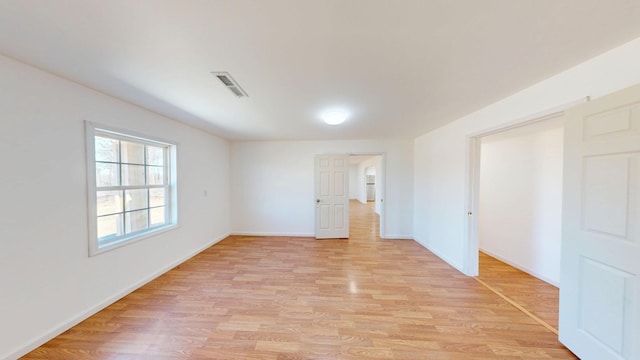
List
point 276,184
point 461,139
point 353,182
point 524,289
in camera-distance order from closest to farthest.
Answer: point 524,289
point 461,139
point 276,184
point 353,182

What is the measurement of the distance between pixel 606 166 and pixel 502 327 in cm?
161

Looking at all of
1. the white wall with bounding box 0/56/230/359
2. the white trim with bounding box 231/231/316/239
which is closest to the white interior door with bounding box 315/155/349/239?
the white trim with bounding box 231/231/316/239

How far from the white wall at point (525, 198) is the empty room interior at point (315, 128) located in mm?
30

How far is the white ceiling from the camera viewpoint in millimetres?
1174

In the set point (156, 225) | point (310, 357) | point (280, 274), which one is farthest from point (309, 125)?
point (310, 357)

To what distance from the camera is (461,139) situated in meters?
3.35

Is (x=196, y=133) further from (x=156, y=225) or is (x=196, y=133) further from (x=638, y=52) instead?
(x=638, y=52)

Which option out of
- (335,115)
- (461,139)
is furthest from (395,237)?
(335,115)

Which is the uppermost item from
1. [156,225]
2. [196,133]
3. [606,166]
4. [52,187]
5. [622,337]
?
[196,133]

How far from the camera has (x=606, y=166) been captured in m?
1.53

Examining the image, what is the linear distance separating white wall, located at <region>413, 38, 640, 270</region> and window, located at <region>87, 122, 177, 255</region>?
4.40m

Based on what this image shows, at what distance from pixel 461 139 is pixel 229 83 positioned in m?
3.25

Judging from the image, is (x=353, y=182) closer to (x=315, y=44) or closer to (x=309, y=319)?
(x=309, y=319)

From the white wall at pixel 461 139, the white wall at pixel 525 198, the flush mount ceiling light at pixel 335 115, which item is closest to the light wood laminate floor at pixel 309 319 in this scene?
the white wall at pixel 461 139
